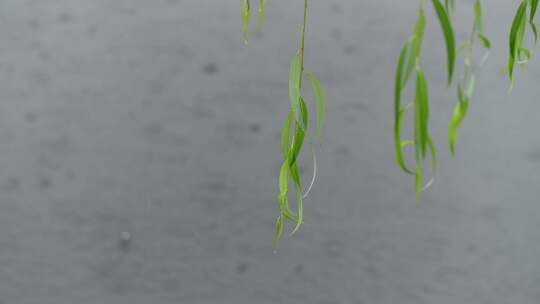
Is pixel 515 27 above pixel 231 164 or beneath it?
above

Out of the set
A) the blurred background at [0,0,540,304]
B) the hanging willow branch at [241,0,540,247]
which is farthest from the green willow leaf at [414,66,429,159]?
the blurred background at [0,0,540,304]

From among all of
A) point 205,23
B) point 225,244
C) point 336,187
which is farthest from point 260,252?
point 205,23

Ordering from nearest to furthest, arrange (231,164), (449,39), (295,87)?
(449,39), (295,87), (231,164)

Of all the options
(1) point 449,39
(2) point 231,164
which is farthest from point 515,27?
(2) point 231,164

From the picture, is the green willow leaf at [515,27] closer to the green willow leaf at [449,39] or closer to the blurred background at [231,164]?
the green willow leaf at [449,39]

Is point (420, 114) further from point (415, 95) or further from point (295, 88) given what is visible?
point (295, 88)

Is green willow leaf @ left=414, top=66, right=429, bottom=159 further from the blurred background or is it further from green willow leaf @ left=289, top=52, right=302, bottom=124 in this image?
the blurred background

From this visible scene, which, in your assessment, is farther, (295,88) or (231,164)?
(231,164)

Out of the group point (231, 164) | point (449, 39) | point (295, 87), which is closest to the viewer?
point (449, 39)

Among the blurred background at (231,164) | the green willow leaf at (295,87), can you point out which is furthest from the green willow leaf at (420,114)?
the blurred background at (231,164)
